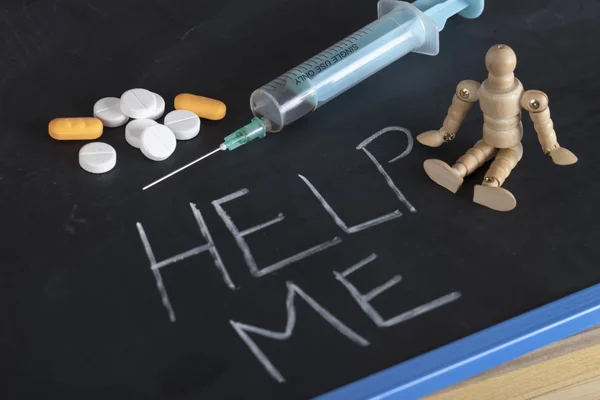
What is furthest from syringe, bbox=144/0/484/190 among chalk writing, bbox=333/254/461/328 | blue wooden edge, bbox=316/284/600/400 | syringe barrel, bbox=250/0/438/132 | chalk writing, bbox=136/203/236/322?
blue wooden edge, bbox=316/284/600/400

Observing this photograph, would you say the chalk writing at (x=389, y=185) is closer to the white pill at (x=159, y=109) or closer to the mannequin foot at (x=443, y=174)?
the mannequin foot at (x=443, y=174)

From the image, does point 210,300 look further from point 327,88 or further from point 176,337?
point 327,88

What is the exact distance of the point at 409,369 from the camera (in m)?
0.71

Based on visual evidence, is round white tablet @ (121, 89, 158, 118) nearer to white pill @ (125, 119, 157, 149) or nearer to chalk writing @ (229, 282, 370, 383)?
white pill @ (125, 119, 157, 149)

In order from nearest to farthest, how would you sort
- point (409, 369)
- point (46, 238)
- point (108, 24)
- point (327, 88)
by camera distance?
point (409, 369) < point (46, 238) < point (327, 88) < point (108, 24)

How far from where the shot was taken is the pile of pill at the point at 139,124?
893mm

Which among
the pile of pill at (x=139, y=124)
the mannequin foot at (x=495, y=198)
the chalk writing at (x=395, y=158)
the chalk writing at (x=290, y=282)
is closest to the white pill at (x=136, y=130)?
the pile of pill at (x=139, y=124)

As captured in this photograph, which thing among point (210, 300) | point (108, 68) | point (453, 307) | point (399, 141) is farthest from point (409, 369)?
point (108, 68)

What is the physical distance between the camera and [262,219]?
0.84 m

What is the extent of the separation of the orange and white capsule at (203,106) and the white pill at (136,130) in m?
0.04

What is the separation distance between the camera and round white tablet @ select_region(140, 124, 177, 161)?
89 cm

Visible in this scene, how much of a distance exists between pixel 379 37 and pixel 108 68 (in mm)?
327

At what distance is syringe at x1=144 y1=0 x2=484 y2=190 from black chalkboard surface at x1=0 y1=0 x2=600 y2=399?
17 millimetres

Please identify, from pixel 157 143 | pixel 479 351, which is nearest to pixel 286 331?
pixel 479 351
